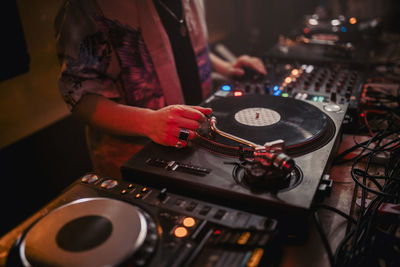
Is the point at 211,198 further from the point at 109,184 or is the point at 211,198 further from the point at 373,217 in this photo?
the point at 373,217

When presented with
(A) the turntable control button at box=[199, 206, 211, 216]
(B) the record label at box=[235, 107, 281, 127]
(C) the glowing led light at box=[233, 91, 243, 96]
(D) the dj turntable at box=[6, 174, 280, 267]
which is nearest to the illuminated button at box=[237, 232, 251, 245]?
(D) the dj turntable at box=[6, 174, 280, 267]

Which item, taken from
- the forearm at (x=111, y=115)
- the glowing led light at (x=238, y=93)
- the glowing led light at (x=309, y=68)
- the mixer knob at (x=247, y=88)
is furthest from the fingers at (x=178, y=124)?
the glowing led light at (x=309, y=68)

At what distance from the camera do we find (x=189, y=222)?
71 centimetres

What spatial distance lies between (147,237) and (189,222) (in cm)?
10

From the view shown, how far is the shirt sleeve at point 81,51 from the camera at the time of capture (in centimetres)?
111

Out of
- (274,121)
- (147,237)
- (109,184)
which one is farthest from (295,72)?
(147,237)

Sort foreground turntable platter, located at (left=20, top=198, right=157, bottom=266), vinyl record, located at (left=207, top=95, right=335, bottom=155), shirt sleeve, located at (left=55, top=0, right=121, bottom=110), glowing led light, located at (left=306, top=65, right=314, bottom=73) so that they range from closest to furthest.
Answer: foreground turntable platter, located at (left=20, top=198, right=157, bottom=266)
vinyl record, located at (left=207, top=95, right=335, bottom=155)
shirt sleeve, located at (left=55, top=0, right=121, bottom=110)
glowing led light, located at (left=306, top=65, right=314, bottom=73)

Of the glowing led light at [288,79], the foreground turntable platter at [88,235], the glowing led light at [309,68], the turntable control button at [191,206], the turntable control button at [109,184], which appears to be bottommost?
the glowing led light at [309,68]

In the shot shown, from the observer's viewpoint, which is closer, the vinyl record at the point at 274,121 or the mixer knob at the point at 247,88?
the vinyl record at the point at 274,121

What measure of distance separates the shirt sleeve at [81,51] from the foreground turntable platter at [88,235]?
22.5 inches

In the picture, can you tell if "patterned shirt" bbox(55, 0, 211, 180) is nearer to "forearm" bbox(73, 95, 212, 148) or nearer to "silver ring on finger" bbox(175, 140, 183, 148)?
"forearm" bbox(73, 95, 212, 148)

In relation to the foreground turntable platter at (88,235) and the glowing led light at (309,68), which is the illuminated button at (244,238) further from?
the glowing led light at (309,68)

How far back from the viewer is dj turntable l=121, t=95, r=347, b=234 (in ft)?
2.52

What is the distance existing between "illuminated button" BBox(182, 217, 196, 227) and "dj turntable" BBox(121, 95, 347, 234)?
→ 12 cm
